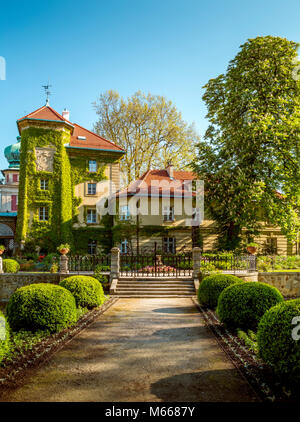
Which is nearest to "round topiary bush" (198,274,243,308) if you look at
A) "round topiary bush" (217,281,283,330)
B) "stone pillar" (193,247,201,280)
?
"round topiary bush" (217,281,283,330)

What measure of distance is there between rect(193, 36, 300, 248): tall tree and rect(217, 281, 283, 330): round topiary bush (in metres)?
12.0

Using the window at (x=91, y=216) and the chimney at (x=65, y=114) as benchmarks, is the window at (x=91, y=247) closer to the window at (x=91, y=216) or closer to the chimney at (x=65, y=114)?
the window at (x=91, y=216)

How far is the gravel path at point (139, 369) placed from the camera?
16.0 ft

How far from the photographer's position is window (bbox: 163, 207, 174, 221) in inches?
1107

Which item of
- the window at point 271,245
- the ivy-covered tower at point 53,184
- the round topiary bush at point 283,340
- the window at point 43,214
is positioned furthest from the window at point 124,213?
the round topiary bush at point 283,340

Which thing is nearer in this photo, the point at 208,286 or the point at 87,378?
the point at 87,378

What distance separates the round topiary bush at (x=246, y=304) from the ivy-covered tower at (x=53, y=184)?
822 inches

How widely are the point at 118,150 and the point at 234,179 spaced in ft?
40.5

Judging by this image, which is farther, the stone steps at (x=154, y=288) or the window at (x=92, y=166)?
the window at (x=92, y=166)

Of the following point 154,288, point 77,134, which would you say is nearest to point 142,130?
point 77,134

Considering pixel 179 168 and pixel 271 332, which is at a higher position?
pixel 179 168

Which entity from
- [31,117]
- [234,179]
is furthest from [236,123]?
[31,117]
